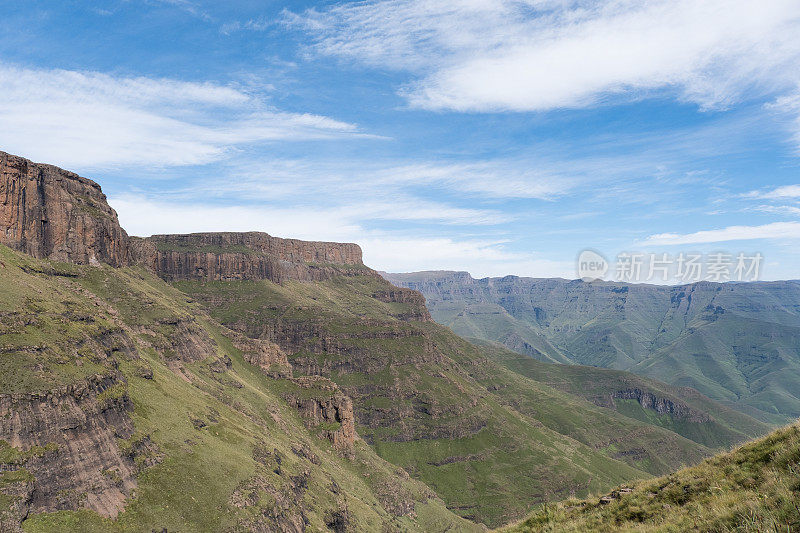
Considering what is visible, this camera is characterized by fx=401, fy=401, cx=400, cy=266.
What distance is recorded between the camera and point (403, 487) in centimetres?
19488

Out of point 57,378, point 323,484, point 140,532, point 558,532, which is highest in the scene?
point 558,532

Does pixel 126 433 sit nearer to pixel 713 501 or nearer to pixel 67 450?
pixel 67 450

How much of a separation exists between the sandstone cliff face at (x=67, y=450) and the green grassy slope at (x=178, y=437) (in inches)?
51.3

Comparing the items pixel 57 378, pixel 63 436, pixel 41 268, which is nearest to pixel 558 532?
pixel 63 436

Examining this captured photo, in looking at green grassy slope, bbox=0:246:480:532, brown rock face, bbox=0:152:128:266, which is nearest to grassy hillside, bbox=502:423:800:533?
green grassy slope, bbox=0:246:480:532

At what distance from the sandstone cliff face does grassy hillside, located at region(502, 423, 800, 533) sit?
86.7 meters

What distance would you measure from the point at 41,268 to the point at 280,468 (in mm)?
123395

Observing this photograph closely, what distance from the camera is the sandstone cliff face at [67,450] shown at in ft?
241

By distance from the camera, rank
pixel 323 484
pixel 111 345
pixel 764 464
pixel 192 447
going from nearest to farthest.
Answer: pixel 764 464
pixel 192 447
pixel 111 345
pixel 323 484

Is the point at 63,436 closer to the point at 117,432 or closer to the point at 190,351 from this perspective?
the point at 117,432

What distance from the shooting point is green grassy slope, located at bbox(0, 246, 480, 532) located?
8550 cm

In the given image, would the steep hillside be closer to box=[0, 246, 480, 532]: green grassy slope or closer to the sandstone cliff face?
the sandstone cliff face

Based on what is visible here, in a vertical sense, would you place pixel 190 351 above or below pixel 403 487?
above

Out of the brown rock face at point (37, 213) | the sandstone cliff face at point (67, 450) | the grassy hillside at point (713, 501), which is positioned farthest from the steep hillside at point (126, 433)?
the grassy hillside at point (713, 501)
